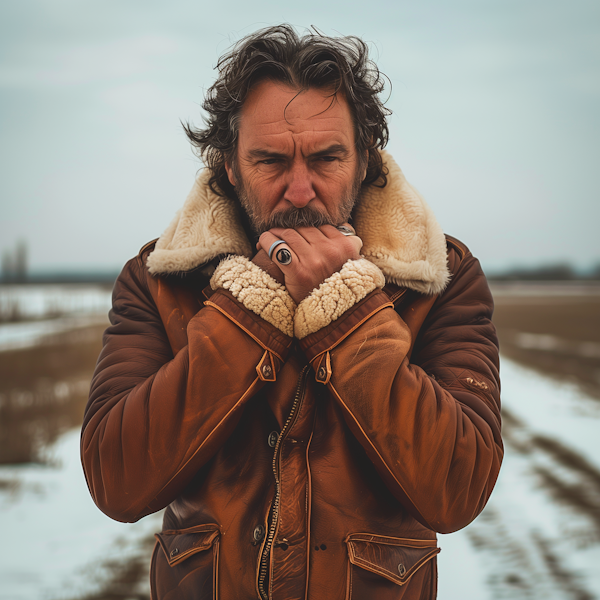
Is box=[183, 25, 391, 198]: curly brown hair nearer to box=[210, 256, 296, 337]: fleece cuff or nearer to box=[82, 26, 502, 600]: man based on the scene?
box=[82, 26, 502, 600]: man

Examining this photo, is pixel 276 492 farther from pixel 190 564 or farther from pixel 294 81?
pixel 294 81

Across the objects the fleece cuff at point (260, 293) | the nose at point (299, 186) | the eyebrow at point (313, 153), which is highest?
the eyebrow at point (313, 153)

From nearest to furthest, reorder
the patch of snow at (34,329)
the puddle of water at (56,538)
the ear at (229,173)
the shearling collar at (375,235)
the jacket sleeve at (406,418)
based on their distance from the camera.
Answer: the jacket sleeve at (406,418)
the shearling collar at (375,235)
the ear at (229,173)
the puddle of water at (56,538)
the patch of snow at (34,329)

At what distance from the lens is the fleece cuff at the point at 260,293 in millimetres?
1486

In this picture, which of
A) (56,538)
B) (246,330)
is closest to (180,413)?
(246,330)

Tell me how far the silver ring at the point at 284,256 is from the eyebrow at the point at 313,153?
40 cm

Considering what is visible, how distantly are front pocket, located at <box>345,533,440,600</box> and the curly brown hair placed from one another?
4.16ft

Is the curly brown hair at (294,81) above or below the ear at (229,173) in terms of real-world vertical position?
above

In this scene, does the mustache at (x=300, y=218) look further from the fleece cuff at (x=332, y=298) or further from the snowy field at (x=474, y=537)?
the snowy field at (x=474, y=537)

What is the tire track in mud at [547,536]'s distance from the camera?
3.49 metres

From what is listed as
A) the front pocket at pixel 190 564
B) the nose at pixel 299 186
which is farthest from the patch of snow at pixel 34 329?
the nose at pixel 299 186

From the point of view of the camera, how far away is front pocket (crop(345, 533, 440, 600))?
149 centimetres

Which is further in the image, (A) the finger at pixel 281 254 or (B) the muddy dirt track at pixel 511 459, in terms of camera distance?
(B) the muddy dirt track at pixel 511 459

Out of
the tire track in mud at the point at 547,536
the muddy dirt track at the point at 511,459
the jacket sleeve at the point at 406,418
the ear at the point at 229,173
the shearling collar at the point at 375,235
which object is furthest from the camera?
the muddy dirt track at the point at 511,459
